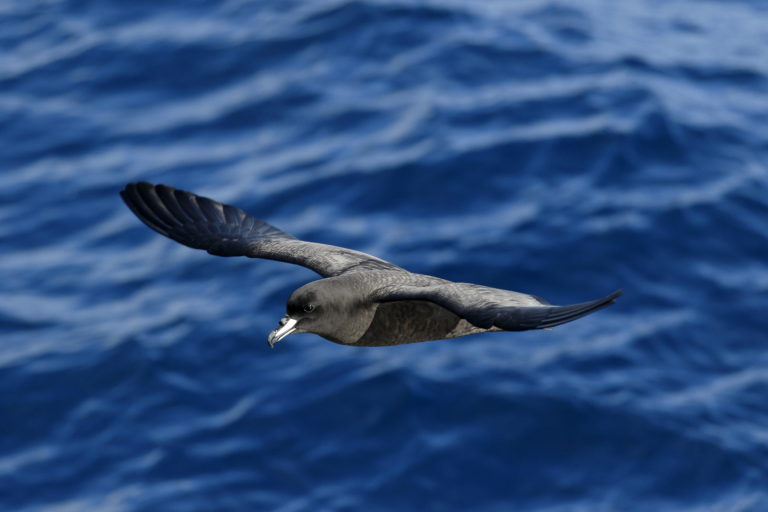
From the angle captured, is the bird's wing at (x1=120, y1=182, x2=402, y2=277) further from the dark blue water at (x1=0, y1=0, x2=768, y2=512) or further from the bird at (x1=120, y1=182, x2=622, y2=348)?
the dark blue water at (x1=0, y1=0, x2=768, y2=512)

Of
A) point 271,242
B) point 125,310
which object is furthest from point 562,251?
point 271,242

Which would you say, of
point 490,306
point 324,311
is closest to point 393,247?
point 324,311

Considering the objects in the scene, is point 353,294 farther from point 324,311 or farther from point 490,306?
point 490,306

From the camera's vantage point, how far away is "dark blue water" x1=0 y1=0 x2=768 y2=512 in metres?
15.5

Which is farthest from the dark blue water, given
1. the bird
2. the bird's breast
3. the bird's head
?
the bird's head

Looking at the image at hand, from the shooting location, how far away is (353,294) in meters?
8.98

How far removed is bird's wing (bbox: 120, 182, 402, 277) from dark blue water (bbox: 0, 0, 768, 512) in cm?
522

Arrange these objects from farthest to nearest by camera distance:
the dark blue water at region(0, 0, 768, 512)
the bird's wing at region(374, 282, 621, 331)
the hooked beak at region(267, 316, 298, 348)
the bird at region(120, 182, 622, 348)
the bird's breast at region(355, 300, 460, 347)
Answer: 1. the dark blue water at region(0, 0, 768, 512)
2. the bird's breast at region(355, 300, 460, 347)
3. the hooked beak at region(267, 316, 298, 348)
4. the bird at region(120, 182, 622, 348)
5. the bird's wing at region(374, 282, 621, 331)

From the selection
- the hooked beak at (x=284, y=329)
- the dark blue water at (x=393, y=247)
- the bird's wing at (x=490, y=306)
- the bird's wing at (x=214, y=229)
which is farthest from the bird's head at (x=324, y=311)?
the dark blue water at (x=393, y=247)

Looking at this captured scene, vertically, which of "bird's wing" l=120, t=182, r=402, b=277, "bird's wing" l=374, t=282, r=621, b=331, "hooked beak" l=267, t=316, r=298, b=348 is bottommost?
"bird's wing" l=374, t=282, r=621, b=331

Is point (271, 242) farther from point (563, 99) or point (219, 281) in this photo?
point (563, 99)

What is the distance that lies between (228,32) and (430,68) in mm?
3945

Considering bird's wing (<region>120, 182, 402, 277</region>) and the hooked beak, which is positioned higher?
bird's wing (<region>120, 182, 402, 277</region>)

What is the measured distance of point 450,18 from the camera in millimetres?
22094
